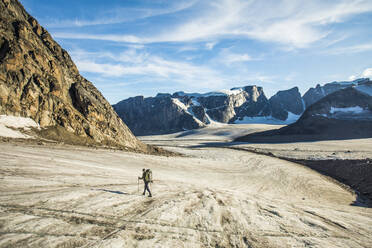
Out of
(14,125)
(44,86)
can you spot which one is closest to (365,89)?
(44,86)

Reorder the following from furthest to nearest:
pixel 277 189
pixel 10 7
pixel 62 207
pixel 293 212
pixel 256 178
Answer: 1. pixel 10 7
2. pixel 256 178
3. pixel 277 189
4. pixel 293 212
5. pixel 62 207

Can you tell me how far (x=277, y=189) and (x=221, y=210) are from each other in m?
12.7

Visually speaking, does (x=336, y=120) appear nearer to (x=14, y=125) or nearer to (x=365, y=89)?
(x=365, y=89)

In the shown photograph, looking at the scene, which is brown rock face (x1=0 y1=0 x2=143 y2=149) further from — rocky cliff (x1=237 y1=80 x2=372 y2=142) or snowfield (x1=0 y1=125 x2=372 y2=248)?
rocky cliff (x1=237 y1=80 x2=372 y2=142)

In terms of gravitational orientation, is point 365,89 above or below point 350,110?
above

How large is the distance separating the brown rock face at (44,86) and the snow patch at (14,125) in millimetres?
885

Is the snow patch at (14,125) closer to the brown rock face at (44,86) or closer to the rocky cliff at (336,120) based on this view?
the brown rock face at (44,86)

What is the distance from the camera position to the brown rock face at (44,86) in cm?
2975

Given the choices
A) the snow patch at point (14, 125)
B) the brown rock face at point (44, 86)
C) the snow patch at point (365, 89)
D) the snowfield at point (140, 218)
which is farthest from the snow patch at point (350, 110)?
the snow patch at point (14, 125)

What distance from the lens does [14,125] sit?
2681cm

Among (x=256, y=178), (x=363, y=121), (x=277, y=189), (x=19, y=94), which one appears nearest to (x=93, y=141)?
(x=19, y=94)

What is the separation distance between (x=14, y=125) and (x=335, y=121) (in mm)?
121608

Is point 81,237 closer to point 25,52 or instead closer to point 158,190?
point 158,190

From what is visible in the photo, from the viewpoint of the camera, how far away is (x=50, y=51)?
4106 cm
